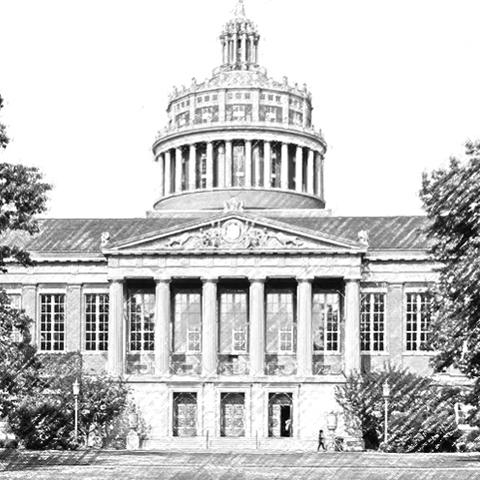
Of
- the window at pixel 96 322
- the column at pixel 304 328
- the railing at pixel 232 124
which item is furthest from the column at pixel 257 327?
the railing at pixel 232 124

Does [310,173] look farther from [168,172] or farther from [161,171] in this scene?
[161,171]

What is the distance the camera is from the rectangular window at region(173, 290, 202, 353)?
95.2 m

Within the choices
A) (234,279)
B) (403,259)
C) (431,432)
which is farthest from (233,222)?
(431,432)

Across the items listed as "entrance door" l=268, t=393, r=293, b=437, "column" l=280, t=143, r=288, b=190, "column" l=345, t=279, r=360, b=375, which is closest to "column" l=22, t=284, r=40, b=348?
"entrance door" l=268, t=393, r=293, b=437

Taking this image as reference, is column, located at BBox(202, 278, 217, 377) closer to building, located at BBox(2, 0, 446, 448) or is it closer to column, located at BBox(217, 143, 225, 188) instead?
building, located at BBox(2, 0, 446, 448)

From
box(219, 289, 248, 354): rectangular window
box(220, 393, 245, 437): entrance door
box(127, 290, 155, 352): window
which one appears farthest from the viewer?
box(219, 289, 248, 354): rectangular window

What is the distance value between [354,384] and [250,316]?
10.3 m

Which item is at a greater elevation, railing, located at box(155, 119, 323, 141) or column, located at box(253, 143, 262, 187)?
railing, located at box(155, 119, 323, 141)

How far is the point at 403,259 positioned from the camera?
9450 cm

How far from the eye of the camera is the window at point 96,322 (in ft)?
316

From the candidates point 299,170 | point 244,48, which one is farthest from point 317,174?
point 244,48

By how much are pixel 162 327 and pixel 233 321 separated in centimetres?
555

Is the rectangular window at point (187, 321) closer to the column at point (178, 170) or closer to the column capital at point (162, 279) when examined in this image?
the column capital at point (162, 279)

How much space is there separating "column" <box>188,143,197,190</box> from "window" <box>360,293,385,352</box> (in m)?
29.1
